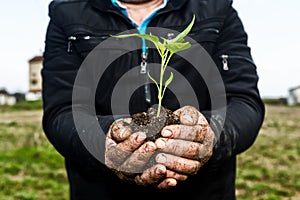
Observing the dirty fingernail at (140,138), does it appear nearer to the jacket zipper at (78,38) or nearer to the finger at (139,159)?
the finger at (139,159)

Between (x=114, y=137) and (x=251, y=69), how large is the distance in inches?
37.4

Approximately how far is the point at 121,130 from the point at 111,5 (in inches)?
35.9

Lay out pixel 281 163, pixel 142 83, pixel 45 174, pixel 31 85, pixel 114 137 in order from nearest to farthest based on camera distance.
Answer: pixel 114 137
pixel 142 83
pixel 45 174
pixel 281 163
pixel 31 85

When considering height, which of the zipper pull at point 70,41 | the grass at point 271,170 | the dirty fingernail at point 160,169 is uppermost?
the zipper pull at point 70,41

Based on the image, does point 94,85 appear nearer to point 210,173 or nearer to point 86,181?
point 86,181

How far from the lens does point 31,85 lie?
35.9 m

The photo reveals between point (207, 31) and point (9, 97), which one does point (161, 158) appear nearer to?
point (207, 31)

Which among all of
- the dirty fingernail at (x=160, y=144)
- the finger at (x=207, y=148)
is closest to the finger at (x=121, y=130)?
the dirty fingernail at (x=160, y=144)

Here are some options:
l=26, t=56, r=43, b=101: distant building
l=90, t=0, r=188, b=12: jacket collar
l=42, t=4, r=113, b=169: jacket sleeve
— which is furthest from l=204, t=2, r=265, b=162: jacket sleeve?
l=26, t=56, r=43, b=101: distant building

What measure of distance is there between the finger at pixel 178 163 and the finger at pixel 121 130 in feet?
0.50

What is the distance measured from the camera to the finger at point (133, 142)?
1756 millimetres

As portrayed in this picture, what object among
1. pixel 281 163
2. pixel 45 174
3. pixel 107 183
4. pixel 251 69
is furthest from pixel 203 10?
pixel 281 163

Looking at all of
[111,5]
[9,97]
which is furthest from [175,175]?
[9,97]

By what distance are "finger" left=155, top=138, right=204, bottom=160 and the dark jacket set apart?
18.8 inches
